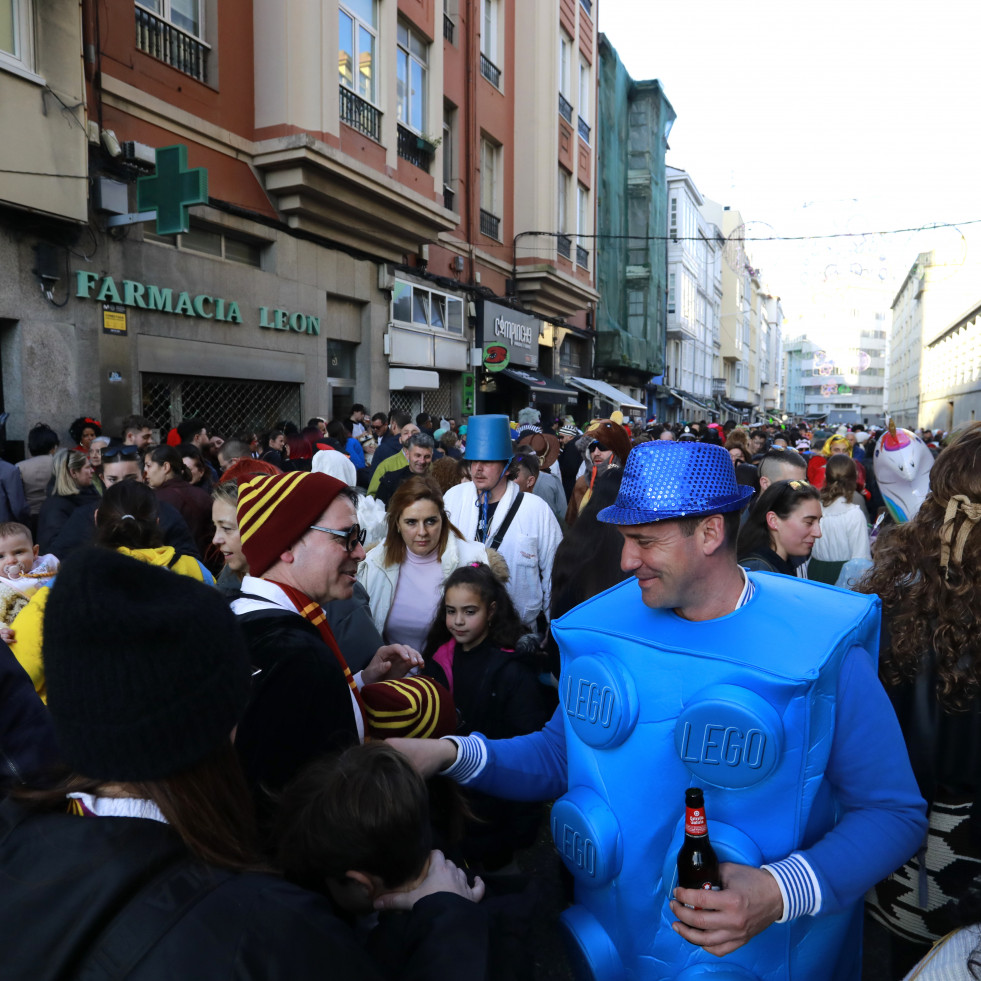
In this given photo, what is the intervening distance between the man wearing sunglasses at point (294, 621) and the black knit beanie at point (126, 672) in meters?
0.42

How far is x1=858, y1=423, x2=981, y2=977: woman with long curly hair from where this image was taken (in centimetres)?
197

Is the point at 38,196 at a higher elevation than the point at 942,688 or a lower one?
Answer: higher

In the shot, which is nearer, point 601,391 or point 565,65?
point 565,65

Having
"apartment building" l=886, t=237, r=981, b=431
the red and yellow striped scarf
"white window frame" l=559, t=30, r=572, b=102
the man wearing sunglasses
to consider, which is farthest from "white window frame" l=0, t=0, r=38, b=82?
"apartment building" l=886, t=237, r=981, b=431

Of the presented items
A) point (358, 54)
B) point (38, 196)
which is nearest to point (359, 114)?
point (358, 54)

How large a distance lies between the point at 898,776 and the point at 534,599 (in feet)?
11.0

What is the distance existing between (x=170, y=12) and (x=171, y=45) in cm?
44

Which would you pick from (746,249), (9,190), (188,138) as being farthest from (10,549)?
(746,249)

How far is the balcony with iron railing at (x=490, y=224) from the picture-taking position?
18.5 metres

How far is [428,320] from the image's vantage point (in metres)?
15.9

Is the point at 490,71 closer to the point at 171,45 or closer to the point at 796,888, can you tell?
the point at 171,45

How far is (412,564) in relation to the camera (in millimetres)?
4277

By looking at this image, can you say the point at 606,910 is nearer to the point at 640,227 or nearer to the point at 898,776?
the point at 898,776

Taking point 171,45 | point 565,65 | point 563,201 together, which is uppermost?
point 565,65
